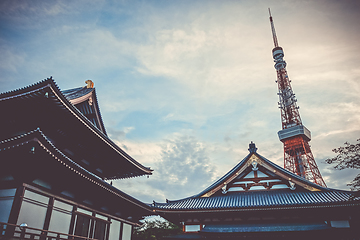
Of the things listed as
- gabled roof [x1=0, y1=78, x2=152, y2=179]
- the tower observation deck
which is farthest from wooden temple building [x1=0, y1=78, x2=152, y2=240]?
the tower observation deck

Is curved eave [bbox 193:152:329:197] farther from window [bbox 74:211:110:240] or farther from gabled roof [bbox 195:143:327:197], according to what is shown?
window [bbox 74:211:110:240]

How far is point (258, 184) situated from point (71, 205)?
13926 millimetres

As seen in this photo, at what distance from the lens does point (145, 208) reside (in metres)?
18.6

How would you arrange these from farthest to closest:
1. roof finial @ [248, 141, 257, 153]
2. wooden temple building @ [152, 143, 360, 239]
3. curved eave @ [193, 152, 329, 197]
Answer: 1. roof finial @ [248, 141, 257, 153]
2. curved eave @ [193, 152, 329, 197]
3. wooden temple building @ [152, 143, 360, 239]

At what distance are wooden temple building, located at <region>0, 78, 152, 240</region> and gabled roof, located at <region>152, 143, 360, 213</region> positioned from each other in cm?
425

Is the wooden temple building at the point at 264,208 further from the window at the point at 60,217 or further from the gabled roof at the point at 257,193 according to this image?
the window at the point at 60,217

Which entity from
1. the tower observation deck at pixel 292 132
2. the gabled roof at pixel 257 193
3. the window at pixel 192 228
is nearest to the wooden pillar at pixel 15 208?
the gabled roof at pixel 257 193

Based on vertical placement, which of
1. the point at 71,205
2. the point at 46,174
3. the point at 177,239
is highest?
the point at 46,174

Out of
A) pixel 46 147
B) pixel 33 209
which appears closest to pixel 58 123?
pixel 46 147

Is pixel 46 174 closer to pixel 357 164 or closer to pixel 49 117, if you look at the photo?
pixel 49 117

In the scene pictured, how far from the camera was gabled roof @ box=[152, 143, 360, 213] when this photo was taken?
16.4 m

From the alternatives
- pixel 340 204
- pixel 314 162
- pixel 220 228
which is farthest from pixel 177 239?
pixel 314 162

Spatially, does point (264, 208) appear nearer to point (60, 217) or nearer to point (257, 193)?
point (257, 193)

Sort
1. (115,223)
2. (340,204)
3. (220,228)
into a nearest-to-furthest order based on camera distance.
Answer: (340,204), (220,228), (115,223)
